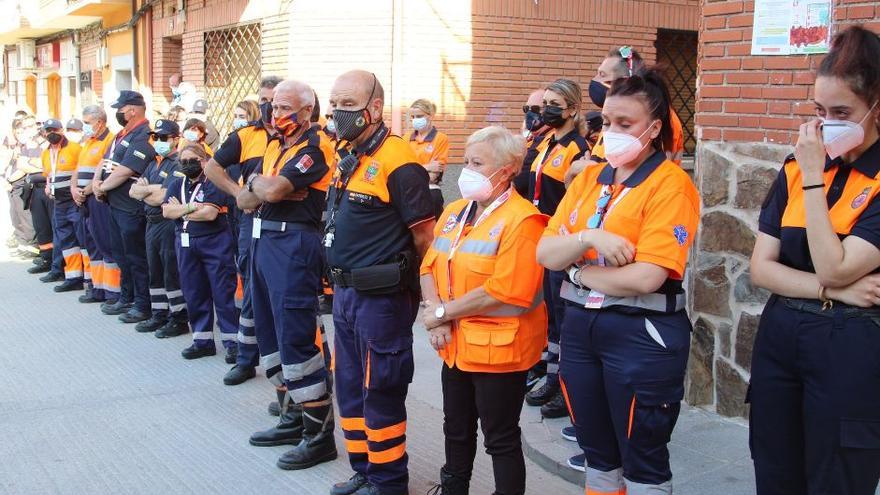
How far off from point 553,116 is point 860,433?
326 centimetres

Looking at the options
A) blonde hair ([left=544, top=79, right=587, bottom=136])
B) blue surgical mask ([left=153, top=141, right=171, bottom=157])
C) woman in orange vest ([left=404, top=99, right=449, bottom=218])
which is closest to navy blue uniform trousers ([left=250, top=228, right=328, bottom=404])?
blonde hair ([left=544, top=79, right=587, bottom=136])

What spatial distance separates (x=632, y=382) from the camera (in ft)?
10.3

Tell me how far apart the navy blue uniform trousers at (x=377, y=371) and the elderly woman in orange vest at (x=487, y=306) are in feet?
1.23

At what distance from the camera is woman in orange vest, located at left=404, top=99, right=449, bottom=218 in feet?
30.2

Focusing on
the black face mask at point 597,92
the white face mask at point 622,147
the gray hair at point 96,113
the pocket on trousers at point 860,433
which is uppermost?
the black face mask at point 597,92

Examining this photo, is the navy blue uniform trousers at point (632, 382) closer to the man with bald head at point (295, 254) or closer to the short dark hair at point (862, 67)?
the short dark hair at point (862, 67)

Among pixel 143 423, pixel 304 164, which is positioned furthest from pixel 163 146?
pixel 304 164

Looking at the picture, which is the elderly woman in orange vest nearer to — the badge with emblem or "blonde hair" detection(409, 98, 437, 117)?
the badge with emblem

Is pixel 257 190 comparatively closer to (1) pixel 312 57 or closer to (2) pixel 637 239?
(2) pixel 637 239

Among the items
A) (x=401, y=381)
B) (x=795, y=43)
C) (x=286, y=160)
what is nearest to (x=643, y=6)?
(x=795, y=43)

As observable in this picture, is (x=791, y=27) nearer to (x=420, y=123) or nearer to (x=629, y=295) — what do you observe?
(x=629, y=295)

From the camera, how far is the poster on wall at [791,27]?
4605 mm

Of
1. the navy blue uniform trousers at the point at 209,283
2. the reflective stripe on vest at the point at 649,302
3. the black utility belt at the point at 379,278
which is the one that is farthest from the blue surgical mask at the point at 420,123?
the reflective stripe on vest at the point at 649,302

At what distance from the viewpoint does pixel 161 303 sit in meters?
8.46
